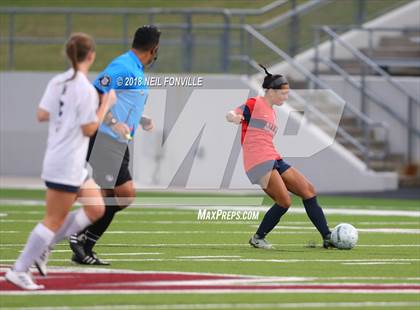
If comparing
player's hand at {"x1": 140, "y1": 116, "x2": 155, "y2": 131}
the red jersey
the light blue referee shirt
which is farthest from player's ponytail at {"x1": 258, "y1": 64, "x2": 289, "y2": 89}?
the light blue referee shirt

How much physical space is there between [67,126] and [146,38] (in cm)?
243

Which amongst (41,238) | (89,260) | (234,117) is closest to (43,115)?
(41,238)

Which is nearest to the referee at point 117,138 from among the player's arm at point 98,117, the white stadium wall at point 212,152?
the player's arm at point 98,117

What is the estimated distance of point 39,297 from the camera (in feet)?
34.0

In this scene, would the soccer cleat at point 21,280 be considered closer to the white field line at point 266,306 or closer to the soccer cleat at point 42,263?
the soccer cleat at point 42,263

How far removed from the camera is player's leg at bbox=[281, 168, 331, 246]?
1477 cm

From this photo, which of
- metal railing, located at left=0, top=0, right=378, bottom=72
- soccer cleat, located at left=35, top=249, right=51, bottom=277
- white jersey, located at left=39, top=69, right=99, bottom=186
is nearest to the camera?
white jersey, located at left=39, top=69, right=99, bottom=186

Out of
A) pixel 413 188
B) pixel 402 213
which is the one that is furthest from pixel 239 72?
pixel 402 213

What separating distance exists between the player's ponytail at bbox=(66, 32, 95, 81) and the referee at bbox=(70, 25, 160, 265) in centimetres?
174

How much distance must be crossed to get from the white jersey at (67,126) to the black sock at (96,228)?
1.91 m

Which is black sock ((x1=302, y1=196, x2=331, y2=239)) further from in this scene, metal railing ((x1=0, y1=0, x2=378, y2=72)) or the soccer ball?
metal railing ((x1=0, y1=0, x2=378, y2=72))

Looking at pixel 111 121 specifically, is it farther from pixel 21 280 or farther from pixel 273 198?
pixel 273 198

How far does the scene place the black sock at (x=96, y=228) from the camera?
1271cm

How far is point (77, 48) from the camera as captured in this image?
1086 cm
